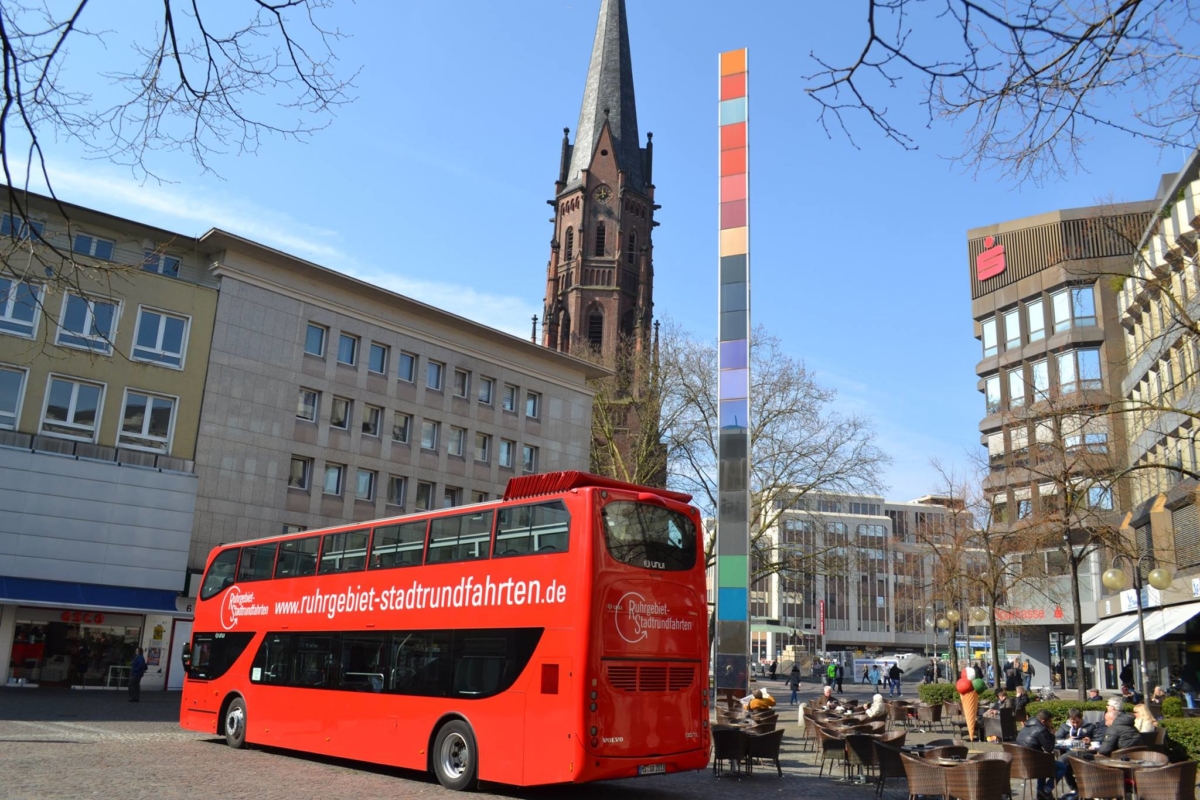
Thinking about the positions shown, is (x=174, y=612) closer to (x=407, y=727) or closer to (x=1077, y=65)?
(x=407, y=727)

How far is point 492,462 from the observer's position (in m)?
42.0

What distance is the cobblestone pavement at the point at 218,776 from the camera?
36.8ft

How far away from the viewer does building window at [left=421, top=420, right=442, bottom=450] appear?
39547 millimetres

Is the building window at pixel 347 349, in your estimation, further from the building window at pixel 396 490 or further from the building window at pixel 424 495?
the building window at pixel 424 495

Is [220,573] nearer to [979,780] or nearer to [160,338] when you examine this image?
[979,780]

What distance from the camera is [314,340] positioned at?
3619 centimetres

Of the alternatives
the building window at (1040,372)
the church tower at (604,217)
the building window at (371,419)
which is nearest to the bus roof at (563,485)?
the building window at (371,419)

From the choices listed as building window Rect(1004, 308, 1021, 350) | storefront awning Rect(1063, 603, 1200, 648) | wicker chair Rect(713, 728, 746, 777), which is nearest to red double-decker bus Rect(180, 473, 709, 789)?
wicker chair Rect(713, 728, 746, 777)

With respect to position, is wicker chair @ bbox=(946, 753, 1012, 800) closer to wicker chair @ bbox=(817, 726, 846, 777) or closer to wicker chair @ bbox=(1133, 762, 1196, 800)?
wicker chair @ bbox=(1133, 762, 1196, 800)

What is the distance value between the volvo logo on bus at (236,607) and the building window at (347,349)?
1976 centimetres

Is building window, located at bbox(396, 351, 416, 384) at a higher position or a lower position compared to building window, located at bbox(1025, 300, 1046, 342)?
lower

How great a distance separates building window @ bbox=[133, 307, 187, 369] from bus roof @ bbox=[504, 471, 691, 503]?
72.8 ft

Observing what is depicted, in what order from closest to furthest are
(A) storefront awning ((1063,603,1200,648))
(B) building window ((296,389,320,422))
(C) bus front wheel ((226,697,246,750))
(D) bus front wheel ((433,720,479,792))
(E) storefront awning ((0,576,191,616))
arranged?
(D) bus front wheel ((433,720,479,792)) < (C) bus front wheel ((226,697,246,750)) < (E) storefront awning ((0,576,191,616)) < (A) storefront awning ((1063,603,1200,648)) < (B) building window ((296,389,320,422))

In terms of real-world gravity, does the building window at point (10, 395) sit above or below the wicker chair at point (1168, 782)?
above
